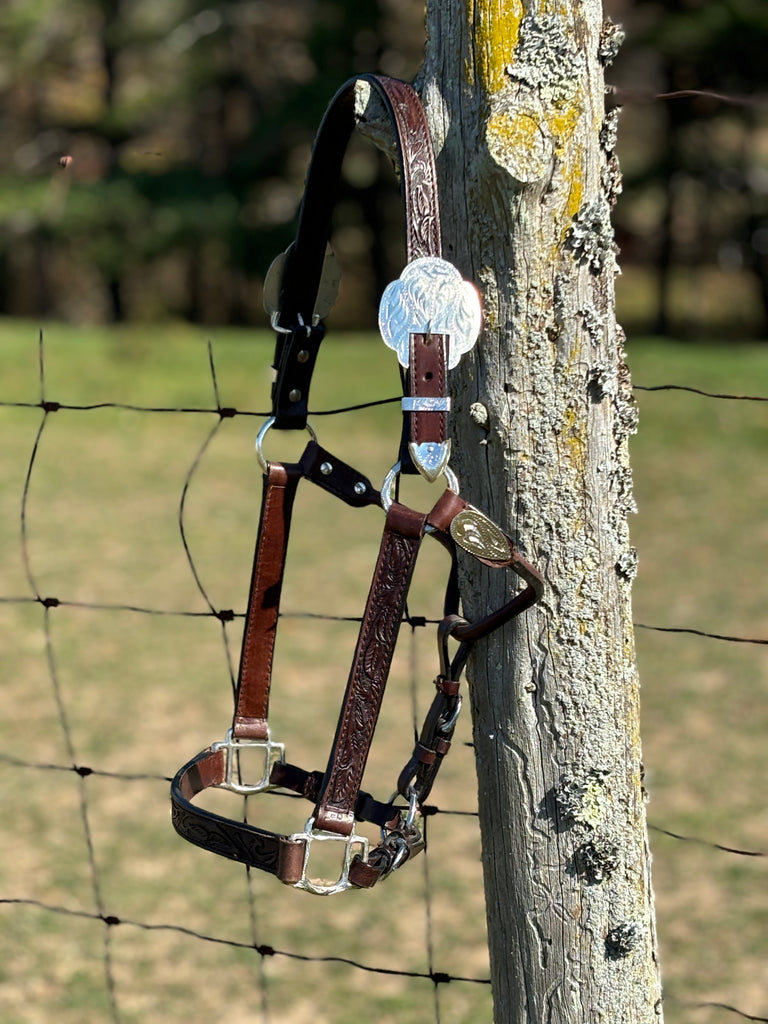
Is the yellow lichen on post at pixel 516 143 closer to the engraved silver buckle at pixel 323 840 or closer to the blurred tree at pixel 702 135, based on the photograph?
the engraved silver buckle at pixel 323 840

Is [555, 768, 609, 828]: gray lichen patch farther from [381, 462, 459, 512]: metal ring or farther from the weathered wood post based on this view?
[381, 462, 459, 512]: metal ring

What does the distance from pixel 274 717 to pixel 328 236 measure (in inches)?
153

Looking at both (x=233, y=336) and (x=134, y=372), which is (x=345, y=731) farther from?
(x=233, y=336)

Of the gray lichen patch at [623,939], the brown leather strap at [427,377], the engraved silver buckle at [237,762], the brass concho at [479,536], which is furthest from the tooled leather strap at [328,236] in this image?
the gray lichen patch at [623,939]

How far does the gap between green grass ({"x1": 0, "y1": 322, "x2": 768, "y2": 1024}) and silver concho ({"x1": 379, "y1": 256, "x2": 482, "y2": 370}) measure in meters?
1.08

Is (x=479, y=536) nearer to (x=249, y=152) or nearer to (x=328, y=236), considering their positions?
(x=328, y=236)

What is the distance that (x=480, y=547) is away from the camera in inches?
59.8

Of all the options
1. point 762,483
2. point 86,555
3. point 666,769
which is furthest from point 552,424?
point 762,483

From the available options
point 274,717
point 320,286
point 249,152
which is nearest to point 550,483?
point 320,286

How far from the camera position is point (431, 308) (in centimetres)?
149

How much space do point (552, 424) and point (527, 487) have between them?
0.09 meters

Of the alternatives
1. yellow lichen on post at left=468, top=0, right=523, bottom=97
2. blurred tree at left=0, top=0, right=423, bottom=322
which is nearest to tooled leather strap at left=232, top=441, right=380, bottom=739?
yellow lichen on post at left=468, top=0, right=523, bottom=97

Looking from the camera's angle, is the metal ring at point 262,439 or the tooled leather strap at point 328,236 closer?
the tooled leather strap at point 328,236

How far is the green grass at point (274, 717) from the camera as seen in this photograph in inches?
141
